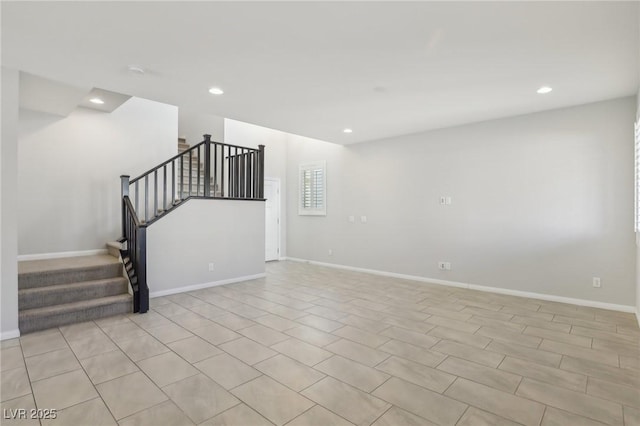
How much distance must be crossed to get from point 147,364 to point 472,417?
8.20 ft

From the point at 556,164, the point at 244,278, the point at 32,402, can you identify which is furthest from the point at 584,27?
the point at 244,278

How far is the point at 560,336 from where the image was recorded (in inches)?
131

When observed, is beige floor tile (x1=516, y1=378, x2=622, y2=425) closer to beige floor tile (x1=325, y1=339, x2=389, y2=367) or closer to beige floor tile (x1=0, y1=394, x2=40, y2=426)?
beige floor tile (x1=325, y1=339, x2=389, y2=367)

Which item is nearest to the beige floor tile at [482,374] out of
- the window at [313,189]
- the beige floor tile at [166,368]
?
the beige floor tile at [166,368]

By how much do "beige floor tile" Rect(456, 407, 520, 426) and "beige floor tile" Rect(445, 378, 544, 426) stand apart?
0.16 feet

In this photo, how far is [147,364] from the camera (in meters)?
2.68

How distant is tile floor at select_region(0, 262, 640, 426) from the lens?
2053 millimetres

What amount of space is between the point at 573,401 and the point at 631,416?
0.95ft

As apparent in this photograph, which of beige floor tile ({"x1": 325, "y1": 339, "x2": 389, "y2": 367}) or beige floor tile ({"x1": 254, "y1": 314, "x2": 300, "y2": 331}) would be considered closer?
beige floor tile ({"x1": 325, "y1": 339, "x2": 389, "y2": 367})

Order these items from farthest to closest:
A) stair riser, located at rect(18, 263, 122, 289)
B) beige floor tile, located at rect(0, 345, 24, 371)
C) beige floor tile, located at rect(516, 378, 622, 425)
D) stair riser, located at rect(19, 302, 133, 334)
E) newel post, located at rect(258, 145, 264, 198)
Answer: newel post, located at rect(258, 145, 264, 198), stair riser, located at rect(18, 263, 122, 289), stair riser, located at rect(19, 302, 133, 334), beige floor tile, located at rect(0, 345, 24, 371), beige floor tile, located at rect(516, 378, 622, 425)

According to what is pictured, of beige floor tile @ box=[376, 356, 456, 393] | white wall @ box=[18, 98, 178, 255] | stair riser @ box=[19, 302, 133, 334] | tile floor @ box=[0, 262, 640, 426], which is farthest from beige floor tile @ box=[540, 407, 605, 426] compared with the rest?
white wall @ box=[18, 98, 178, 255]

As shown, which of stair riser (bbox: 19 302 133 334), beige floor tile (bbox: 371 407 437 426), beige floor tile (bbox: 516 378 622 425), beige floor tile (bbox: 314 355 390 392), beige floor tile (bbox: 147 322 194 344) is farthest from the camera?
stair riser (bbox: 19 302 133 334)

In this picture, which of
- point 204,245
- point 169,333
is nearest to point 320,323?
point 169,333

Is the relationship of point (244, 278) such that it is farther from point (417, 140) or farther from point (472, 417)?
point (472, 417)
